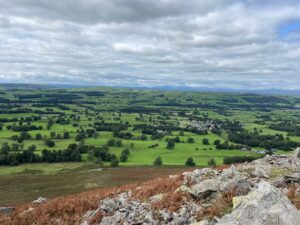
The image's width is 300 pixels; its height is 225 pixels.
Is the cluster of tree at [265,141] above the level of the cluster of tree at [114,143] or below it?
above

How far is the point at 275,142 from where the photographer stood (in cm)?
15412

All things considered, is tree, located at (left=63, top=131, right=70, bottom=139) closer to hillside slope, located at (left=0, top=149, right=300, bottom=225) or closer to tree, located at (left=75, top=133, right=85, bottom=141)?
tree, located at (left=75, top=133, right=85, bottom=141)

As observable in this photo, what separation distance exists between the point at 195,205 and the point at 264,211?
5119 mm

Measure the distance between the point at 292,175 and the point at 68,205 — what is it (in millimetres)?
14404

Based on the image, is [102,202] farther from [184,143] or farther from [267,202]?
[184,143]

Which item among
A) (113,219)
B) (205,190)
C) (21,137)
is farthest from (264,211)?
(21,137)

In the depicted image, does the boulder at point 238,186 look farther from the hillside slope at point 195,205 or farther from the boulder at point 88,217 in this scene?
the boulder at point 88,217

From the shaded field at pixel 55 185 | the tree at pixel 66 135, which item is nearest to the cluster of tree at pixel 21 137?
the tree at pixel 66 135

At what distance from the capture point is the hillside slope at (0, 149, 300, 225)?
13.6m

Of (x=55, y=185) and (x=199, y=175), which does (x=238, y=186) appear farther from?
(x=55, y=185)

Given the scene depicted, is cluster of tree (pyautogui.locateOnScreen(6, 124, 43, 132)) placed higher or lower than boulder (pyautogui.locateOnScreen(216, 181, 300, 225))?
lower

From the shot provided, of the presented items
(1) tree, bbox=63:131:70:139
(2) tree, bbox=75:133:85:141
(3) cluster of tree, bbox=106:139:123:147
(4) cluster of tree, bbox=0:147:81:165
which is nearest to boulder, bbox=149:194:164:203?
(4) cluster of tree, bbox=0:147:81:165

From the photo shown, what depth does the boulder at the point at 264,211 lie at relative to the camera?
499 inches

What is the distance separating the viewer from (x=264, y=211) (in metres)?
13.1
